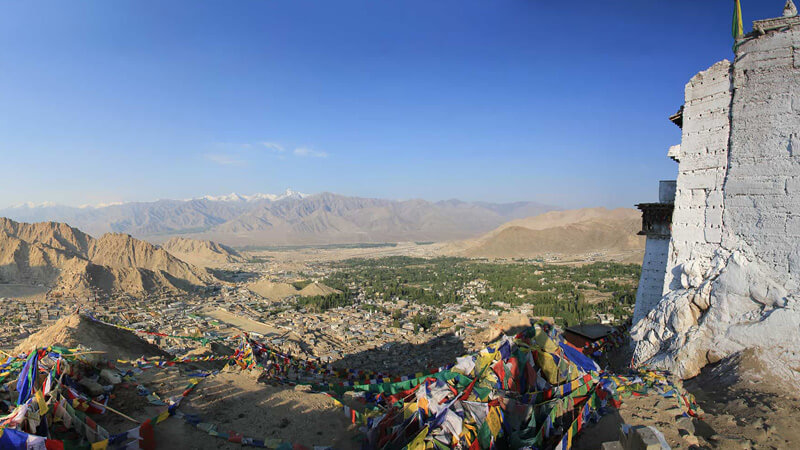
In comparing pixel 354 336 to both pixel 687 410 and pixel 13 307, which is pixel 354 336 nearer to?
pixel 687 410

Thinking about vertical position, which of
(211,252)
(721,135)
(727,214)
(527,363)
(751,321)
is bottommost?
(211,252)

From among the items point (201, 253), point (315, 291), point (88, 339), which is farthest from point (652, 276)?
point (201, 253)

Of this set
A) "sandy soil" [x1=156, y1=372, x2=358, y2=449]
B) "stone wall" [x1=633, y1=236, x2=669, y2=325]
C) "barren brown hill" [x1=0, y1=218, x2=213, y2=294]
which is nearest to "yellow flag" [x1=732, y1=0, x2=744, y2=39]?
"stone wall" [x1=633, y1=236, x2=669, y2=325]

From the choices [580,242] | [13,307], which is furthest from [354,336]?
[580,242]

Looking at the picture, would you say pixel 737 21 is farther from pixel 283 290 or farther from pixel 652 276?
pixel 283 290

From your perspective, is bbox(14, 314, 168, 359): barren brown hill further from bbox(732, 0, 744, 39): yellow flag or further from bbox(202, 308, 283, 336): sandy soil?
bbox(732, 0, 744, 39): yellow flag

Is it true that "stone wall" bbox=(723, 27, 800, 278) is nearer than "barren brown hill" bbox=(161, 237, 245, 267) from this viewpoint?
Yes
